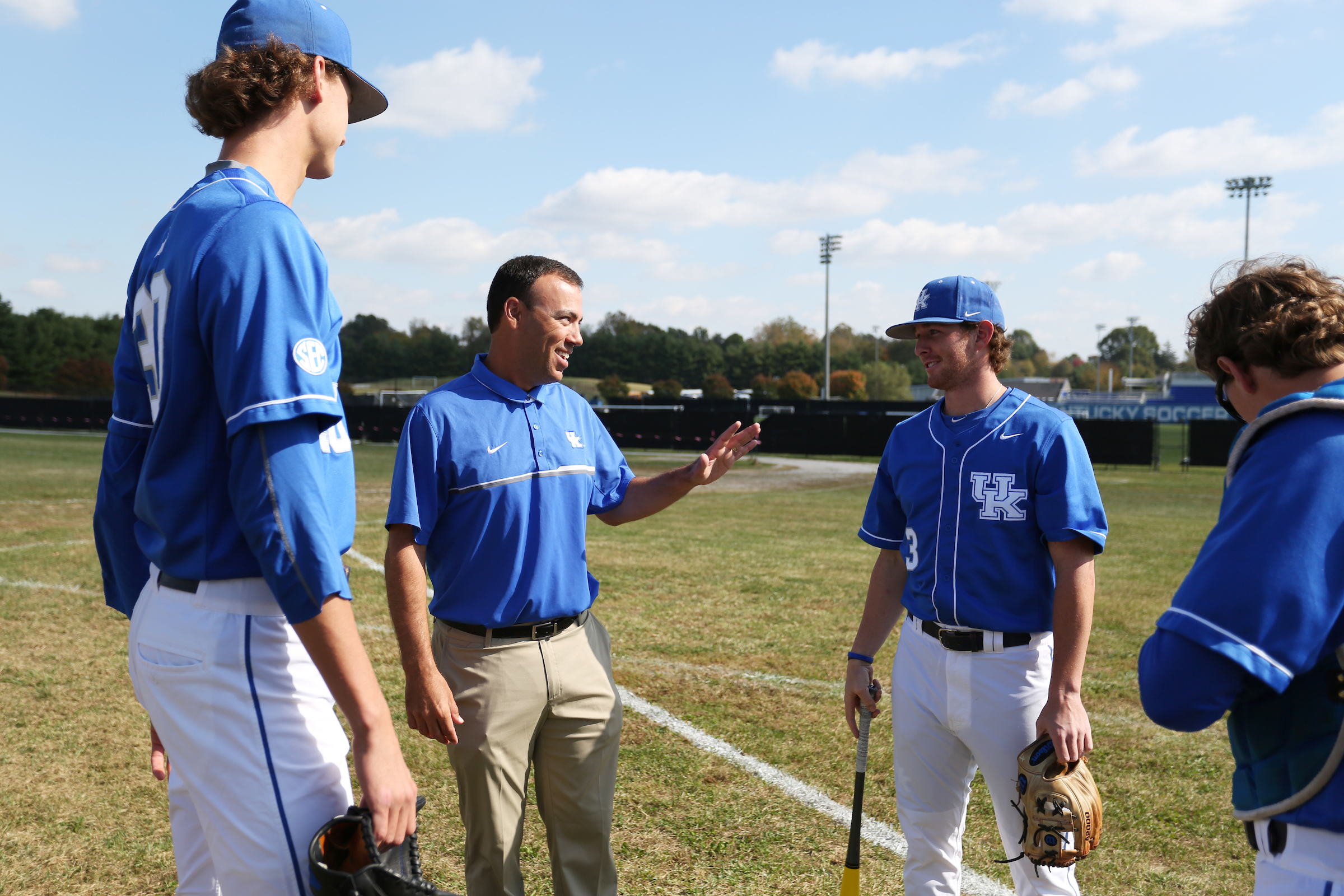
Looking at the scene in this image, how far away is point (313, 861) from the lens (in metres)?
1.60

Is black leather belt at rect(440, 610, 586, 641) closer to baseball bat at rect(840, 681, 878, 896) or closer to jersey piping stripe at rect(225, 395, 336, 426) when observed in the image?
baseball bat at rect(840, 681, 878, 896)

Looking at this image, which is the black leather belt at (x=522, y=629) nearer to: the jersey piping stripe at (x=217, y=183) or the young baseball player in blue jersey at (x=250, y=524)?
the young baseball player in blue jersey at (x=250, y=524)

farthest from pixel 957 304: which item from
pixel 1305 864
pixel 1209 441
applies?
pixel 1209 441

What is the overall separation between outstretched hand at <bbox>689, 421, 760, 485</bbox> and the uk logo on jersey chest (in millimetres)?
836

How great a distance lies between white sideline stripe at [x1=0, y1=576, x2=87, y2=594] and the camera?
8914 millimetres

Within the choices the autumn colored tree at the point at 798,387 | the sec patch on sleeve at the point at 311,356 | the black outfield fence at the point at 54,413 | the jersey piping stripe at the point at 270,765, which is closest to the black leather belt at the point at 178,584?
the jersey piping stripe at the point at 270,765

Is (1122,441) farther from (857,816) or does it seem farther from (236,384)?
(236,384)

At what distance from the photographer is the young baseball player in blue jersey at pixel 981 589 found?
2.94m

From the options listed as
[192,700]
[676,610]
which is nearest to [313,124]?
[192,700]

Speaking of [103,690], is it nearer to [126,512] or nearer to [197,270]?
[126,512]

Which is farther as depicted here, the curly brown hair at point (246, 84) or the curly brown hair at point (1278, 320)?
the curly brown hair at point (246, 84)

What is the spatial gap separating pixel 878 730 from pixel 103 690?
507cm

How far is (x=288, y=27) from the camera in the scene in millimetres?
1869

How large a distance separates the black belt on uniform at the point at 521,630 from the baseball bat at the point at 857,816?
1207 mm
